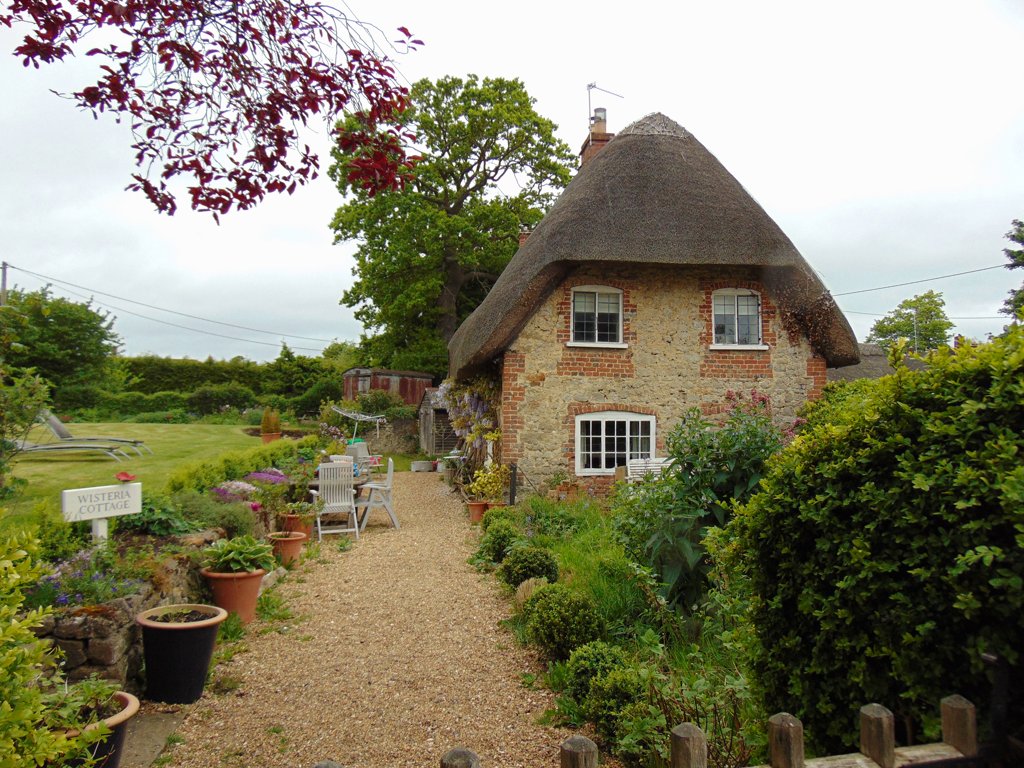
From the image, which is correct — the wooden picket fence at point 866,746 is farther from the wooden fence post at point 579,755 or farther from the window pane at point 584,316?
the window pane at point 584,316

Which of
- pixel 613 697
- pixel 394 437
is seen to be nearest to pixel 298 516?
pixel 613 697

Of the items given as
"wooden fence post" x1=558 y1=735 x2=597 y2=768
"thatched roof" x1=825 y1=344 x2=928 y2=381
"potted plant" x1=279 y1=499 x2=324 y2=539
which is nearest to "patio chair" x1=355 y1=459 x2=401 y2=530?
"potted plant" x1=279 y1=499 x2=324 y2=539

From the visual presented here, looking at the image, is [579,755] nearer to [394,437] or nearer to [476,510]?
[476,510]

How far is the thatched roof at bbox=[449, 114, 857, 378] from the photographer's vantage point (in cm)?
1074

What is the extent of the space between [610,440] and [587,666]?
7.58m

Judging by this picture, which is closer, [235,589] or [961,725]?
[961,725]

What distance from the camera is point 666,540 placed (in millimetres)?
5051

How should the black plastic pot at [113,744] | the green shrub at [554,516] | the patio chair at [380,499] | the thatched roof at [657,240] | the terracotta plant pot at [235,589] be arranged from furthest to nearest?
the thatched roof at [657,240]
the patio chair at [380,499]
the green shrub at [554,516]
the terracotta plant pot at [235,589]
the black plastic pot at [113,744]

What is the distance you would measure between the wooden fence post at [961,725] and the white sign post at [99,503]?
4712mm

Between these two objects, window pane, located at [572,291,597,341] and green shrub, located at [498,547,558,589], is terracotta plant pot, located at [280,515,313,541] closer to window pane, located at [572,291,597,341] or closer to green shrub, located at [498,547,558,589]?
green shrub, located at [498,547,558,589]

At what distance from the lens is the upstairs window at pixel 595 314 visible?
37.2ft

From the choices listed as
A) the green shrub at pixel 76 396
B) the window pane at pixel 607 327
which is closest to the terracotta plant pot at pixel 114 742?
the window pane at pixel 607 327

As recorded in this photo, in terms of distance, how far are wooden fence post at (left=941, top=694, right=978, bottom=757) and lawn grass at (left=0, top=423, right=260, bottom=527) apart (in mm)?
4545

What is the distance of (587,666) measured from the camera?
156 inches
